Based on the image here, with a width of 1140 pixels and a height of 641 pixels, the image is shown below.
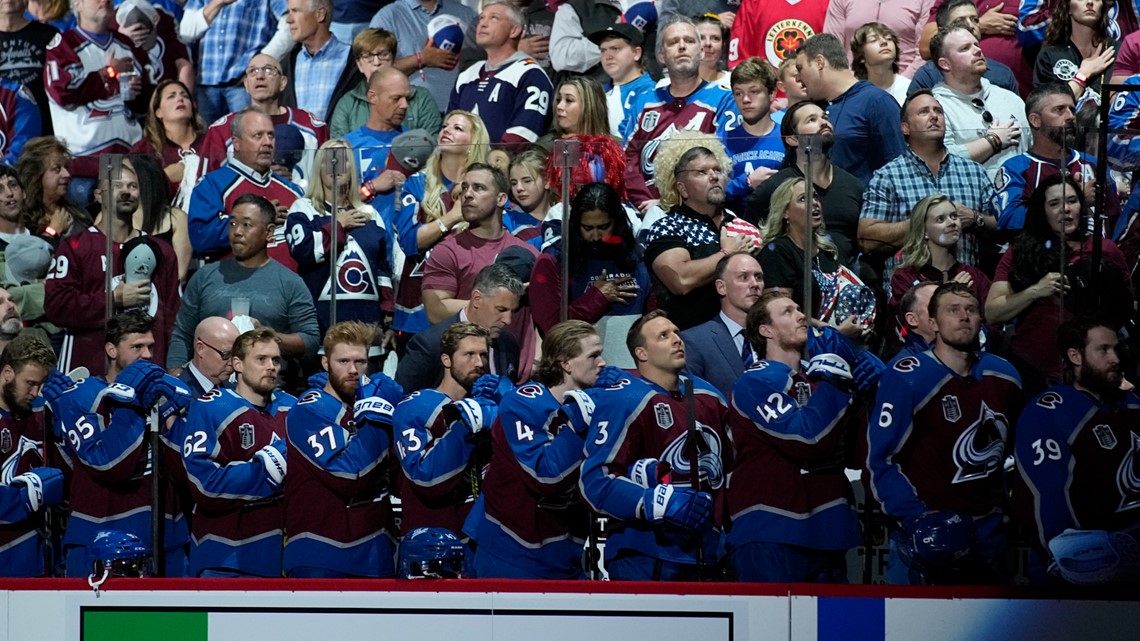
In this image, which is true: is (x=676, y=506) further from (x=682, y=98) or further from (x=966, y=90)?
(x=682, y=98)

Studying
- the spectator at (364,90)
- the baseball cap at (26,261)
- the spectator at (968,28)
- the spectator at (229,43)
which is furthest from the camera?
the spectator at (229,43)

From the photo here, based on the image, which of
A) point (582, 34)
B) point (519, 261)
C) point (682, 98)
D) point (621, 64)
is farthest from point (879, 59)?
point (519, 261)

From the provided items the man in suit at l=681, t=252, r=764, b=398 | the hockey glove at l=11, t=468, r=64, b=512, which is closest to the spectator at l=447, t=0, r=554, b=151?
the man in suit at l=681, t=252, r=764, b=398

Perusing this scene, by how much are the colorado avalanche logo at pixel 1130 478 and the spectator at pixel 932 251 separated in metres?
0.80

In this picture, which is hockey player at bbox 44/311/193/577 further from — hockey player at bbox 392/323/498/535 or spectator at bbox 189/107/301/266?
hockey player at bbox 392/323/498/535

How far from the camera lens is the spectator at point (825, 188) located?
6.51 m

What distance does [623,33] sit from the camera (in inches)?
352

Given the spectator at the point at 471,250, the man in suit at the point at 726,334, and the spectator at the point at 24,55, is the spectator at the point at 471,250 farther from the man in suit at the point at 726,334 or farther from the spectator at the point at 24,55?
the spectator at the point at 24,55

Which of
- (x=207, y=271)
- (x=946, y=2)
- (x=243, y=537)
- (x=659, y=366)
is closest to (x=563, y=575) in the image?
(x=659, y=366)

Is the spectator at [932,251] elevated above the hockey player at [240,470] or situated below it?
above

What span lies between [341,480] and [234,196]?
1263 mm

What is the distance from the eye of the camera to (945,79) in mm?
7938

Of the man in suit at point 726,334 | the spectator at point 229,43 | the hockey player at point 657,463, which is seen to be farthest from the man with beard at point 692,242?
the spectator at point 229,43

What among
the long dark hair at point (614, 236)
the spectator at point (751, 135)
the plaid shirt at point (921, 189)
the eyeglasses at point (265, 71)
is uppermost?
the eyeglasses at point (265, 71)
